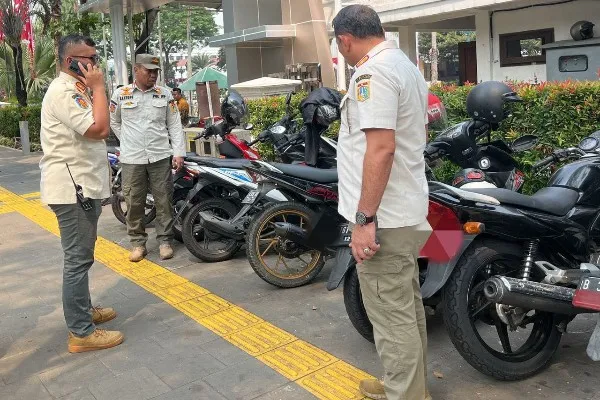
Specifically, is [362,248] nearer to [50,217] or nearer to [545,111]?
[545,111]

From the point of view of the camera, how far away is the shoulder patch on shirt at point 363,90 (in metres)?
2.45

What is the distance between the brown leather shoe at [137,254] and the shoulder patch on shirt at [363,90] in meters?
3.88

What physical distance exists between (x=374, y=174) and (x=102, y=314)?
8.75 ft

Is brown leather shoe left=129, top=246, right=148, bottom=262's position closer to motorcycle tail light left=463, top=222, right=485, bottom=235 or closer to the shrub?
motorcycle tail light left=463, top=222, right=485, bottom=235

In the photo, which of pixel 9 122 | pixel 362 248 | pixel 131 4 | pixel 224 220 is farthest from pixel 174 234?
pixel 9 122

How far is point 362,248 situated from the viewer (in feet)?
8.28

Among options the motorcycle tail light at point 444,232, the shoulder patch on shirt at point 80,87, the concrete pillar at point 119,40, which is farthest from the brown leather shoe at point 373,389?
the concrete pillar at point 119,40

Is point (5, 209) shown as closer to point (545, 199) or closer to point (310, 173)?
point (310, 173)

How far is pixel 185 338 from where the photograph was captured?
157 inches

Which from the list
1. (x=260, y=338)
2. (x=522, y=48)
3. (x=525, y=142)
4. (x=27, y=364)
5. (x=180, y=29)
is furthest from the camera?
(x=180, y=29)

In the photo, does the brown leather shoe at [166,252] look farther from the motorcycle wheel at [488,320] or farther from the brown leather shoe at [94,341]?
the motorcycle wheel at [488,320]

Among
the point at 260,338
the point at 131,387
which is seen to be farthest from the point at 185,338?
the point at 131,387

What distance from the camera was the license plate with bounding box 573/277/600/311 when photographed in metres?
2.80

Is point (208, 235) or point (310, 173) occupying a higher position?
point (310, 173)
